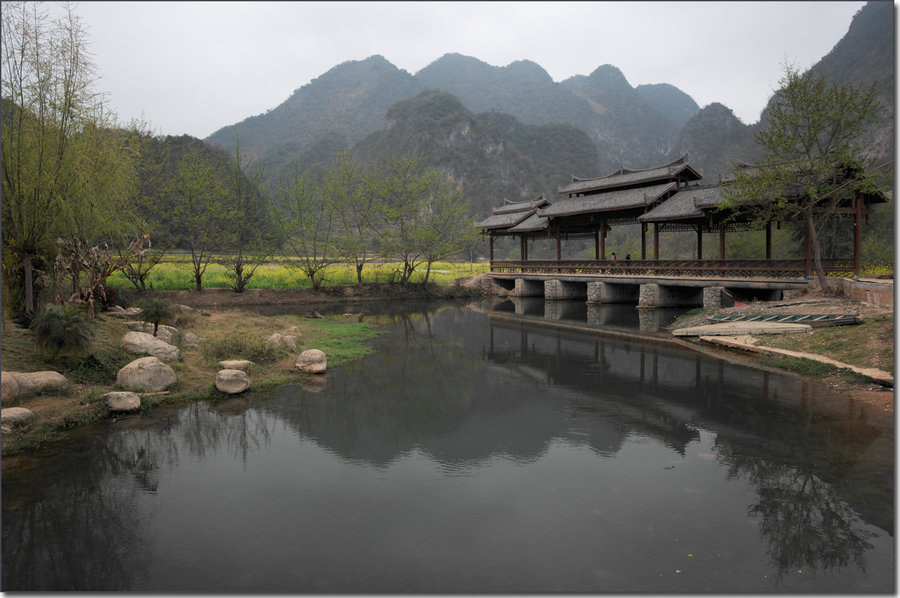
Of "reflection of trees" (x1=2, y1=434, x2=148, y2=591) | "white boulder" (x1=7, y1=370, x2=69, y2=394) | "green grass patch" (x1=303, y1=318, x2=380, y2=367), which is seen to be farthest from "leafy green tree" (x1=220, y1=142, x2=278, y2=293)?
"reflection of trees" (x1=2, y1=434, x2=148, y2=591)

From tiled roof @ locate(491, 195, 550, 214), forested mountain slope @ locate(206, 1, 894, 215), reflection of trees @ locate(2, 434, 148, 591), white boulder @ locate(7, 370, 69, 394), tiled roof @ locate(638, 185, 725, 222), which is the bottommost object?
reflection of trees @ locate(2, 434, 148, 591)

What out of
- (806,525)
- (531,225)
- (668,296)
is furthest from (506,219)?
(806,525)

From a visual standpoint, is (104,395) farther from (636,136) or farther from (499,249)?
(636,136)

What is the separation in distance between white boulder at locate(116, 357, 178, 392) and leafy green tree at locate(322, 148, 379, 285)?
872 inches

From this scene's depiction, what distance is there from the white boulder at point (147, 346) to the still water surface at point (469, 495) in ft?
7.40

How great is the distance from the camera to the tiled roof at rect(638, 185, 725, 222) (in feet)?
67.7

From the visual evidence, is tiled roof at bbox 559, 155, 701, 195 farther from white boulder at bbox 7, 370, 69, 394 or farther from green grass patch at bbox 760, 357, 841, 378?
white boulder at bbox 7, 370, 69, 394

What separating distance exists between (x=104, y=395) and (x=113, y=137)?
844 cm

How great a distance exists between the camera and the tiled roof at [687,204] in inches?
812

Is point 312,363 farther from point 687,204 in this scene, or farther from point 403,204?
point 403,204

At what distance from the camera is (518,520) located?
510 centimetres

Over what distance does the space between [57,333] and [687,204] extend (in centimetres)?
2215

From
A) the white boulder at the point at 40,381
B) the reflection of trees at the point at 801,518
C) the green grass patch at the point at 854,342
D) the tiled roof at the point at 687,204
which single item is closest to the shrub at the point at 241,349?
the white boulder at the point at 40,381

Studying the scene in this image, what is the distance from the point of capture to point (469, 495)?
223 inches
